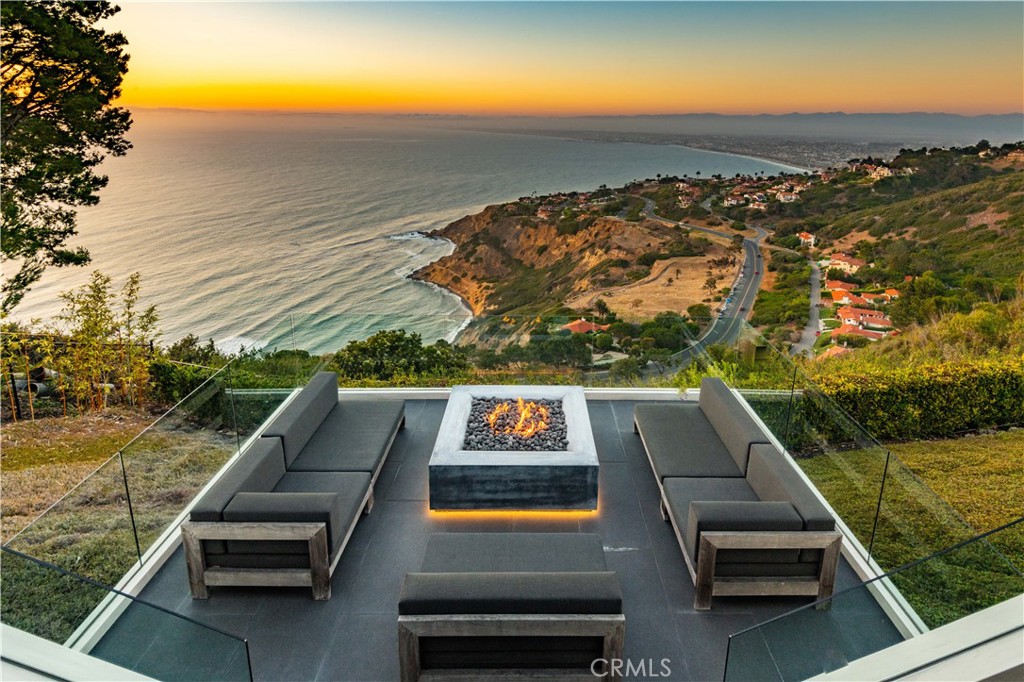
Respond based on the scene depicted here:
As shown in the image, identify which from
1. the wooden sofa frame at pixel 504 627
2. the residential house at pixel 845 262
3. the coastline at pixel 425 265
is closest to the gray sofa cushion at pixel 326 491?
the wooden sofa frame at pixel 504 627

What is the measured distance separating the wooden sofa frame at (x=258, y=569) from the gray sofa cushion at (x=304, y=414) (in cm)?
102

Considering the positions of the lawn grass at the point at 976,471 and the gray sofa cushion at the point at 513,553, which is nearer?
the gray sofa cushion at the point at 513,553

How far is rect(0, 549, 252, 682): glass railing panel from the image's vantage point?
267 cm

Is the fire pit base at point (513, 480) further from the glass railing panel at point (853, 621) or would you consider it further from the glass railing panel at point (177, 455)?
the glass railing panel at point (853, 621)

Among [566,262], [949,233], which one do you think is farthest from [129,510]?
[566,262]

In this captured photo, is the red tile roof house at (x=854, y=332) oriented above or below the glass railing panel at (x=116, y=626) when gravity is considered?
below

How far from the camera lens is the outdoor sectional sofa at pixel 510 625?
116 inches

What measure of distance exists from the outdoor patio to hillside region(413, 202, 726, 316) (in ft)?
83.0

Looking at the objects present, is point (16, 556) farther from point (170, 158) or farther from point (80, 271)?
point (170, 158)

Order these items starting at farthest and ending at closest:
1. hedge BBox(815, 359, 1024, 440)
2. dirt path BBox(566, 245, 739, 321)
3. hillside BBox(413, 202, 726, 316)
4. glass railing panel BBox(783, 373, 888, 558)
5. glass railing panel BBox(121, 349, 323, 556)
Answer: hillside BBox(413, 202, 726, 316)
dirt path BBox(566, 245, 739, 321)
hedge BBox(815, 359, 1024, 440)
glass railing panel BBox(121, 349, 323, 556)
glass railing panel BBox(783, 373, 888, 558)

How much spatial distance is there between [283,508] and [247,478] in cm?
48

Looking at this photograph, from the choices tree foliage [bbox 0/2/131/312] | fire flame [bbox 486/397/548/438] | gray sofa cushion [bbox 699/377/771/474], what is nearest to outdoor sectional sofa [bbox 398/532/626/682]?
gray sofa cushion [bbox 699/377/771/474]

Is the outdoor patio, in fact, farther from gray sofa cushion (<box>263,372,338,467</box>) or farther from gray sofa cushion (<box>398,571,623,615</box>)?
gray sofa cushion (<box>263,372,338,467</box>)

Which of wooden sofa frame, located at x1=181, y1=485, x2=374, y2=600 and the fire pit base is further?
the fire pit base
